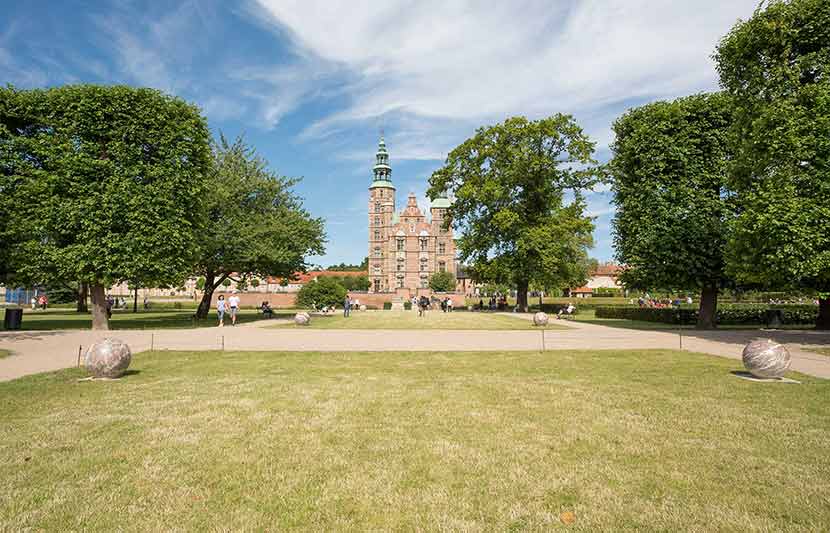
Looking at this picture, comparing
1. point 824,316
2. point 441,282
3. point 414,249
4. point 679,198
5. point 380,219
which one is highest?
point 380,219

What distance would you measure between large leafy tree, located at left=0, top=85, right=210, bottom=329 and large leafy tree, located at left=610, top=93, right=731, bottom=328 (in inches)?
935

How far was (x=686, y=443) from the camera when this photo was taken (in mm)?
6707

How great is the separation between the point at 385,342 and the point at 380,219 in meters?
97.0

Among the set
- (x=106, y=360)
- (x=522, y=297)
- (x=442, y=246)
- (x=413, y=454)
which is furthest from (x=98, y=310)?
(x=442, y=246)

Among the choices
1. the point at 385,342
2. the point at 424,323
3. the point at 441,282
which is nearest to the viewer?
the point at 385,342

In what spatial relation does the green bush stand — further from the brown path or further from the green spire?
the green spire

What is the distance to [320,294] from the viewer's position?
48.6 metres

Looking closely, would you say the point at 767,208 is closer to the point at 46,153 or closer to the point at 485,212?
the point at 485,212

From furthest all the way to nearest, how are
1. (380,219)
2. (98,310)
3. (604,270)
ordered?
(604,270)
(380,219)
(98,310)

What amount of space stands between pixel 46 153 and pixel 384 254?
9160 cm

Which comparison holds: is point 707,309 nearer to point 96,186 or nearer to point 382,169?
point 96,186

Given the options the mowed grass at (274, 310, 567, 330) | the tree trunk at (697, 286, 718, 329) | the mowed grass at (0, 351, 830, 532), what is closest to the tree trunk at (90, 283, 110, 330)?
the mowed grass at (274, 310, 567, 330)

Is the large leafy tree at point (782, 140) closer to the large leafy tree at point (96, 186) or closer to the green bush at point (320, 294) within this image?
the large leafy tree at point (96, 186)

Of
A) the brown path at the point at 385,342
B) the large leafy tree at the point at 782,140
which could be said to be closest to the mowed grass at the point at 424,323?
the brown path at the point at 385,342
